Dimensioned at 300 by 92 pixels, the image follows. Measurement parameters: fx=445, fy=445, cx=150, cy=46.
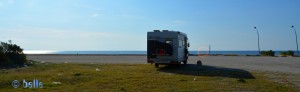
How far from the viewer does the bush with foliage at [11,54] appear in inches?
1240

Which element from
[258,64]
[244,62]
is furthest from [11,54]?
[244,62]

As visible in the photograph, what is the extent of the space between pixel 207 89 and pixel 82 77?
6476mm

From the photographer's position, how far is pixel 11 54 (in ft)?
110

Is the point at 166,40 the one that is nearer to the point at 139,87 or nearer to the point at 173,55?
the point at 173,55

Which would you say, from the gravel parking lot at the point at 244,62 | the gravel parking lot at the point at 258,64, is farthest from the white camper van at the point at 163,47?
the gravel parking lot at the point at 244,62

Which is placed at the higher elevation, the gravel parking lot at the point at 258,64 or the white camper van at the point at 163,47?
the white camper van at the point at 163,47

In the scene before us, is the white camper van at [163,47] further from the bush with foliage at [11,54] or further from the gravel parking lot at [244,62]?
the bush with foliage at [11,54]

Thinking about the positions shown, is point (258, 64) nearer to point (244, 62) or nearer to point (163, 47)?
point (244, 62)

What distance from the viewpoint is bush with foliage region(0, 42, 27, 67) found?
31.5m

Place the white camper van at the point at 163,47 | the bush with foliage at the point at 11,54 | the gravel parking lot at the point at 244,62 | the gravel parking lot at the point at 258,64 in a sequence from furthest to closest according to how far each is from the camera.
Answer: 1. the gravel parking lot at the point at 244,62
2. the bush with foliage at the point at 11,54
3. the white camper van at the point at 163,47
4. the gravel parking lot at the point at 258,64

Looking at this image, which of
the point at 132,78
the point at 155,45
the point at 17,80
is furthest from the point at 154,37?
the point at 17,80

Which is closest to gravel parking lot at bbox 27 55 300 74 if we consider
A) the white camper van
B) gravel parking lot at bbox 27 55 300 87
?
gravel parking lot at bbox 27 55 300 87

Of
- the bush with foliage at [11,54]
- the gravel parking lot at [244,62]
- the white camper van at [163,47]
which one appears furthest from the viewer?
the gravel parking lot at [244,62]

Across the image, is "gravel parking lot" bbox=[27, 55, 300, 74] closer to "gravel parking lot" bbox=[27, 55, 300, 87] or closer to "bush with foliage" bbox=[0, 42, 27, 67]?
"gravel parking lot" bbox=[27, 55, 300, 87]
